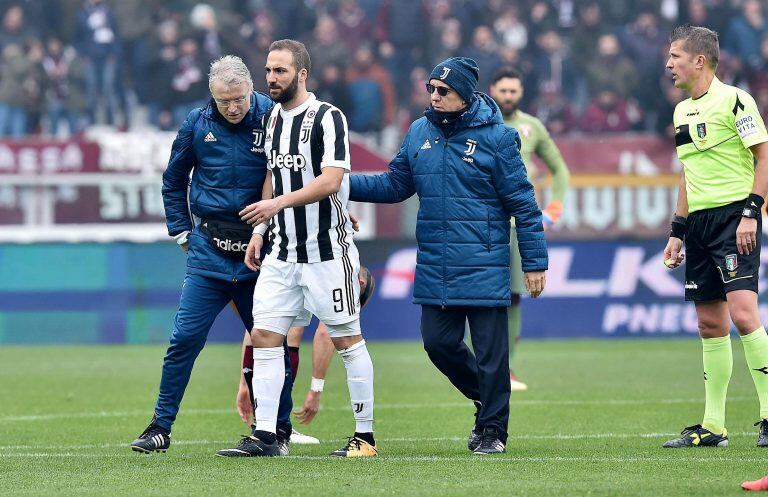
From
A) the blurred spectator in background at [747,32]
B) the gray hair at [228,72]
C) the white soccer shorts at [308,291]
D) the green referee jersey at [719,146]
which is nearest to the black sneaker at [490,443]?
the white soccer shorts at [308,291]

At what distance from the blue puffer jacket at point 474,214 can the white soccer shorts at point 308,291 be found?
0.41 meters

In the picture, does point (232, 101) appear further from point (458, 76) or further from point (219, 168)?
point (458, 76)

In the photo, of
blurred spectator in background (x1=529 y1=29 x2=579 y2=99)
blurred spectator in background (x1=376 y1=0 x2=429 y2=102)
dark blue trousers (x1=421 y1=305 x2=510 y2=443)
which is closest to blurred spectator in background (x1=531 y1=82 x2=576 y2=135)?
blurred spectator in background (x1=529 y1=29 x2=579 y2=99)

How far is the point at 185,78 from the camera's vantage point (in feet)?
68.7

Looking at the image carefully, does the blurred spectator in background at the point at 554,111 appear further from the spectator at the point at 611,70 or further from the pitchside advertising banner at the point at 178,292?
the pitchside advertising banner at the point at 178,292

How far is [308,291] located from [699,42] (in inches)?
98.4

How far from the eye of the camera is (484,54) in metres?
21.0

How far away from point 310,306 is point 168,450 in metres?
1.26

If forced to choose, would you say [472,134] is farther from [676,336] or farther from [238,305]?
[676,336]

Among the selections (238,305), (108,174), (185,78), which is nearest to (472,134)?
(238,305)

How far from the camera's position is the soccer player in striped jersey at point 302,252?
7.26 meters

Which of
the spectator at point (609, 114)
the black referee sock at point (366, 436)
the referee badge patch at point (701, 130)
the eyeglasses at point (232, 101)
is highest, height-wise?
the spectator at point (609, 114)

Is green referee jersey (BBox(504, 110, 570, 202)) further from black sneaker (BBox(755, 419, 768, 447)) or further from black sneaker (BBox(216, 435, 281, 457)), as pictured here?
black sneaker (BBox(216, 435, 281, 457))

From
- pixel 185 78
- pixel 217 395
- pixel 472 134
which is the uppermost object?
pixel 185 78
